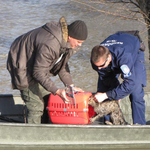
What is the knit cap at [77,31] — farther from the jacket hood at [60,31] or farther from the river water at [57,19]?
the river water at [57,19]

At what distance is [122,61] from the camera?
4754mm

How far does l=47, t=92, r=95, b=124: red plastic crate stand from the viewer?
496 cm

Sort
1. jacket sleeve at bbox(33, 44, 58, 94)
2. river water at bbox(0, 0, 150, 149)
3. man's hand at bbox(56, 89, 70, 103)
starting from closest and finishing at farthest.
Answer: jacket sleeve at bbox(33, 44, 58, 94), man's hand at bbox(56, 89, 70, 103), river water at bbox(0, 0, 150, 149)

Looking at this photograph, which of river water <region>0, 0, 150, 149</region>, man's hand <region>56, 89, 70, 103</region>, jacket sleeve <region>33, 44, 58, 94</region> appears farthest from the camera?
river water <region>0, 0, 150, 149</region>

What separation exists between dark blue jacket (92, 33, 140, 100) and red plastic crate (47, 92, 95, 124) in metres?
0.38

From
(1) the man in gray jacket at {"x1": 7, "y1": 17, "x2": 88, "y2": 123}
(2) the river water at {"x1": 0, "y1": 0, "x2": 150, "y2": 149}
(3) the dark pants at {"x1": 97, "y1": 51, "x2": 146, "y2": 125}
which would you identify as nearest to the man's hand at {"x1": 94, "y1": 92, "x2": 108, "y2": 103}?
(1) the man in gray jacket at {"x1": 7, "y1": 17, "x2": 88, "y2": 123}

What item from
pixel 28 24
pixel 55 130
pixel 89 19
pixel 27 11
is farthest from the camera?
pixel 27 11

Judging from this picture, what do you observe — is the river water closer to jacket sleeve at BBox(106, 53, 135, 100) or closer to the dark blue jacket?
the dark blue jacket

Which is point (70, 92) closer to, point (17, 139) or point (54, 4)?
point (17, 139)

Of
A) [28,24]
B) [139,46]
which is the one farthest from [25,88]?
[28,24]

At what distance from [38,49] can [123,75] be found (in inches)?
48.6

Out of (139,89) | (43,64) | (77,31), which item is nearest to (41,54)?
(43,64)

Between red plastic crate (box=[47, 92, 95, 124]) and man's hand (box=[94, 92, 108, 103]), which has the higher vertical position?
man's hand (box=[94, 92, 108, 103])

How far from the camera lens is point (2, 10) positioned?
15.5 meters
